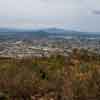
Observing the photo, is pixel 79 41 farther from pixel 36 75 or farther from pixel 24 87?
pixel 24 87

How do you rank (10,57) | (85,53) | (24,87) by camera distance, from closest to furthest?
(24,87) → (10,57) → (85,53)

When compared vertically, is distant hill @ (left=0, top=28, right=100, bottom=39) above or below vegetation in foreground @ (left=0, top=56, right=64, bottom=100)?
above

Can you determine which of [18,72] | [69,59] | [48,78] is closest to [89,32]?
[69,59]

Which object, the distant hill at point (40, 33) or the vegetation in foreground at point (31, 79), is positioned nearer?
the vegetation in foreground at point (31, 79)

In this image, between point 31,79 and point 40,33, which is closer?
point 31,79

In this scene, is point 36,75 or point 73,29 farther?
point 73,29

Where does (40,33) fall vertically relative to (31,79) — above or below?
above

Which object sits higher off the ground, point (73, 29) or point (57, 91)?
point (73, 29)

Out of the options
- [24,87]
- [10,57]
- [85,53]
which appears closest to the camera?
[24,87]

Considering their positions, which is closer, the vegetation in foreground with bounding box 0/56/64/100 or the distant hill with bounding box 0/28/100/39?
the vegetation in foreground with bounding box 0/56/64/100

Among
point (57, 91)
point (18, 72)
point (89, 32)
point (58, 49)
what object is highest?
point (89, 32)

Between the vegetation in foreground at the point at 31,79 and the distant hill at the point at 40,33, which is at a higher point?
the distant hill at the point at 40,33
